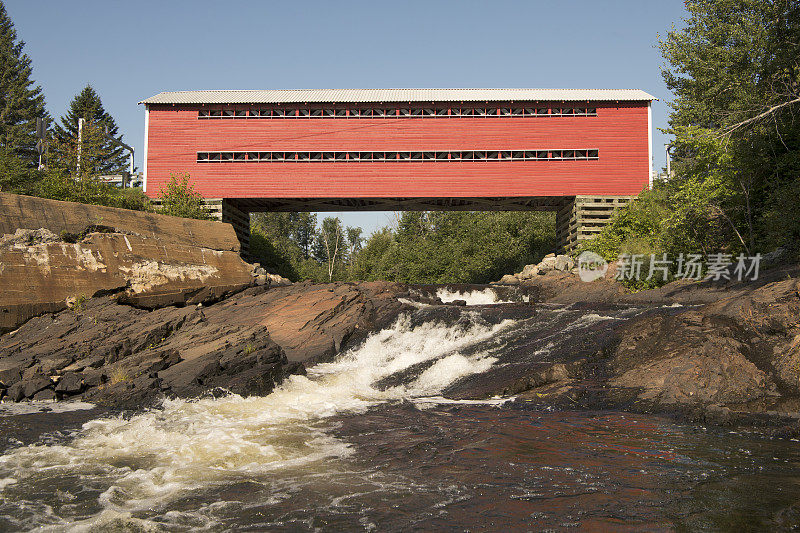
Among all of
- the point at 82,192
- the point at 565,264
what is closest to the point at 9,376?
the point at 82,192

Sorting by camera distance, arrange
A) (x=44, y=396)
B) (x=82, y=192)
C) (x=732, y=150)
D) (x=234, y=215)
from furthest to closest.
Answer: (x=234, y=215), (x=82, y=192), (x=732, y=150), (x=44, y=396)

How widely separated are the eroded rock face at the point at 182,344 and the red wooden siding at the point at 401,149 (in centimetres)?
929

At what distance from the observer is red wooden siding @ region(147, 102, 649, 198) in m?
28.0

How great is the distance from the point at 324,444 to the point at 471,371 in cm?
485

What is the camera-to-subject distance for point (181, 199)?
26.3 meters

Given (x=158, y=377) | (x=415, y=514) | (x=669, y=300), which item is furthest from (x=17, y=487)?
(x=669, y=300)

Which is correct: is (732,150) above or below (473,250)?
above

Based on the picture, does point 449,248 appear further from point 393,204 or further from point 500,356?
point 500,356

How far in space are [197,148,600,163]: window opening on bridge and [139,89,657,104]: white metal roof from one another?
240cm

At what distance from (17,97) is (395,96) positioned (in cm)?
4121

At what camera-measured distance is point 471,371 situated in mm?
11836

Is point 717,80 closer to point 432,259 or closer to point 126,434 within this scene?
point 432,259

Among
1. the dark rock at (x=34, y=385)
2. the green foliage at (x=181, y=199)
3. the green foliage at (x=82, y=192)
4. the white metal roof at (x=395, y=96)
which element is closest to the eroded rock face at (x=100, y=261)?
the dark rock at (x=34, y=385)

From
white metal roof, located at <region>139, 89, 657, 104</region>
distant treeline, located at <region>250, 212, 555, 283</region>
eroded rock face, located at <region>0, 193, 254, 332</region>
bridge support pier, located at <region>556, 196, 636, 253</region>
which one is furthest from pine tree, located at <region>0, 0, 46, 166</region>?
bridge support pier, located at <region>556, 196, 636, 253</region>
